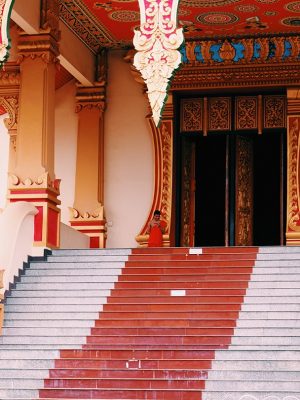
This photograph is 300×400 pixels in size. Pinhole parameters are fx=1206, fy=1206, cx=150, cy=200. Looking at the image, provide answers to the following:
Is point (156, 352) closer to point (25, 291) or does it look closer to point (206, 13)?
point (25, 291)

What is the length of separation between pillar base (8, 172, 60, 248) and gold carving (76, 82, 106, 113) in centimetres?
289

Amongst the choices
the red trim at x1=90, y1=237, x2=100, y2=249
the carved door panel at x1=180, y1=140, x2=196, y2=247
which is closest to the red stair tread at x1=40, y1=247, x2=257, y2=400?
the red trim at x1=90, y1=237, x2=100, y2=249

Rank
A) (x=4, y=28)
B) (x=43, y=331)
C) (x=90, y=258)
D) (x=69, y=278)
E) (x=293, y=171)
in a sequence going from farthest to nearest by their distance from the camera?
(x=293, y=171)
(x=90, y=258)
(x=69, y=278)
(x=43, y=331)
(x=4, y=28)

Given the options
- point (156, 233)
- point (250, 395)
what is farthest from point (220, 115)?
point (250, 395)

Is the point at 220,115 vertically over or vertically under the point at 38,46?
under

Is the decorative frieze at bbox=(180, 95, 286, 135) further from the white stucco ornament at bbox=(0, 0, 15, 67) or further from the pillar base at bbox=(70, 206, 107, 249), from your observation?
the white stucco ornament at bbox=(0, 0, 15, 67)

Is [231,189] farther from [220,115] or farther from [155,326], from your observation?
[155,326]

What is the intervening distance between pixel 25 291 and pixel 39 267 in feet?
1.83

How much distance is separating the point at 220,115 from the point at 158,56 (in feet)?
19.7

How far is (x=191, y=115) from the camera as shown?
1755 centimetres

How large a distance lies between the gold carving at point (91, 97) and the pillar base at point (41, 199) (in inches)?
114

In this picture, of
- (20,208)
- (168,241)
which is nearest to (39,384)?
(20,208)

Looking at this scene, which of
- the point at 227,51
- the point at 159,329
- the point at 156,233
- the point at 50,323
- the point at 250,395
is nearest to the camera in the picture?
the point at 250,395

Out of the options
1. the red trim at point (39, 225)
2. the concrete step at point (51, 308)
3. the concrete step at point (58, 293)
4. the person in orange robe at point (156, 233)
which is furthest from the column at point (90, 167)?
the concrete step at point (51, 308)
